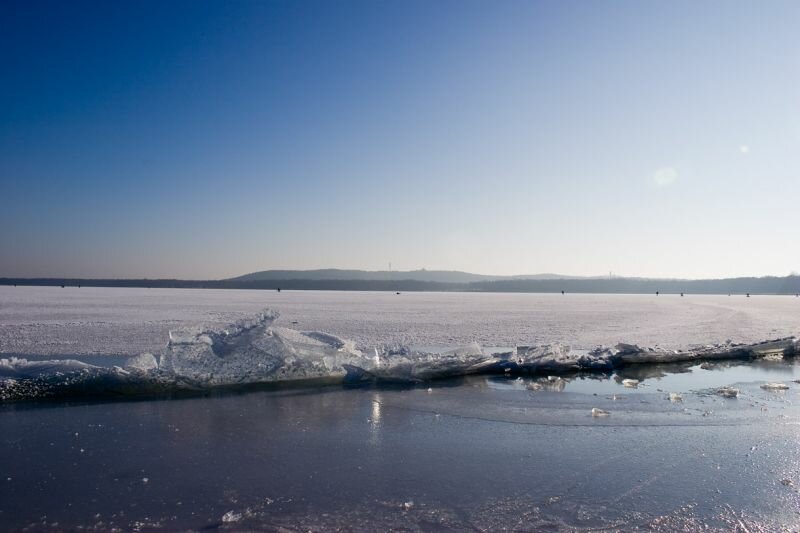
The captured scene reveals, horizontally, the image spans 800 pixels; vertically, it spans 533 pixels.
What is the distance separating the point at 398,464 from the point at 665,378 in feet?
17.5

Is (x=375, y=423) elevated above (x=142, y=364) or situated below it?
below

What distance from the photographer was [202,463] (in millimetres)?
3752

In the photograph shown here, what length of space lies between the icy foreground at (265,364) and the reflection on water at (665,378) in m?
0.37

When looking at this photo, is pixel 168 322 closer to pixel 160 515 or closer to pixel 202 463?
pixel 202 463

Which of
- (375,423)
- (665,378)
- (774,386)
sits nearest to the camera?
(375,423)

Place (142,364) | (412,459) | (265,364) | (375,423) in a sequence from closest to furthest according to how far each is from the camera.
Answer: (412,459), (375,423), (142,364), (265,364)

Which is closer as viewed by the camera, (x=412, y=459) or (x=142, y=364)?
(x=412, y=459)

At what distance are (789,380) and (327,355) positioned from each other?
6.59 meters

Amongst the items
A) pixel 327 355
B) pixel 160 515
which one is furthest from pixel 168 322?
pixel 160 515

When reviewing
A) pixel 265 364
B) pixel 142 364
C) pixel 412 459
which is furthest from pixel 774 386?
pixel 142 364

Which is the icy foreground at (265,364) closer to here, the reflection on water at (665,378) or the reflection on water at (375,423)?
the reflection on water at (665,378)

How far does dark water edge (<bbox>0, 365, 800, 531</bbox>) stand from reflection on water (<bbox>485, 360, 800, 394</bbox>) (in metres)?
0.79

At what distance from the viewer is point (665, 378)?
7.46m

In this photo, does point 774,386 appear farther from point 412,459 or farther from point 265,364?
point 265,364
